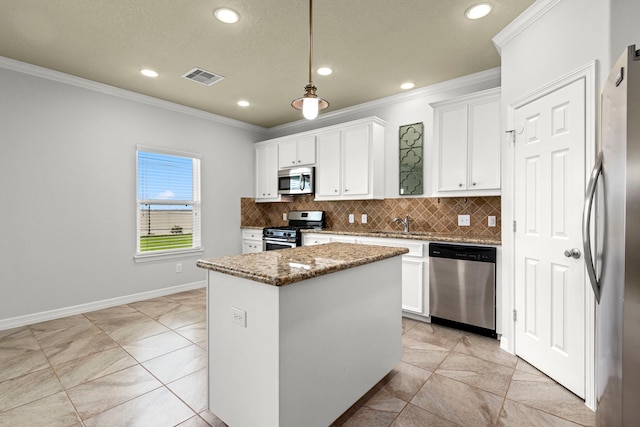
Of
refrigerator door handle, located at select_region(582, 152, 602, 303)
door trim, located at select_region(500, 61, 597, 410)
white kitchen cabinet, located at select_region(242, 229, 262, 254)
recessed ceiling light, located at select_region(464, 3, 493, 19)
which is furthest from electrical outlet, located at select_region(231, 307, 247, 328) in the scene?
white kitchen cabinet, located at select_region(242, 229, 262, 254)

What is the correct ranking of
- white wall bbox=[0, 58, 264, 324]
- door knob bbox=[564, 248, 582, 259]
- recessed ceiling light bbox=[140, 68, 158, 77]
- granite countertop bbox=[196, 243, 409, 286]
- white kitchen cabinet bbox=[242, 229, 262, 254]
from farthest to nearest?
white kitchen cabinet bbox=[242, 229, 262, 254] < recessed ceiling light bbox=[140, 68, 158, 77] < white wall bbox=[0, 58, 264, 324] < door knob bbox=[564, 248, 582, 259] < granite countertop bbox=[196, 243, 409, 286]

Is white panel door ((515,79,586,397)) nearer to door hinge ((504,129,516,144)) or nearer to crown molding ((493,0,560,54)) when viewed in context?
door hinge ((504,129,516,144))

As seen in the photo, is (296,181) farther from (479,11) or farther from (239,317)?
(239,317)

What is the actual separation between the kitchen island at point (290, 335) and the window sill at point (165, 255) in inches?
119

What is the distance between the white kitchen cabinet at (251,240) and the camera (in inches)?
204

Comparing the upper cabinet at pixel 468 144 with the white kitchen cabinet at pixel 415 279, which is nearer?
the upper cabinet at pixel 468 144

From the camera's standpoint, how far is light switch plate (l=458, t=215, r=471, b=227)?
3.55m

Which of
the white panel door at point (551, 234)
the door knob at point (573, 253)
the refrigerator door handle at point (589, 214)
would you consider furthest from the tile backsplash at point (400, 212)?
the refrigerator door handle at point (589, 214)

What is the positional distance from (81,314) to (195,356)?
1994 millimetres

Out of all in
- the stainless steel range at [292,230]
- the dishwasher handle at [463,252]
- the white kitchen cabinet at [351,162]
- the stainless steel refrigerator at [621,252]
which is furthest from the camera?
the stainless steel range at [292,230]

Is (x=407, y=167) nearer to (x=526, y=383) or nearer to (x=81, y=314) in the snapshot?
(x=526, y=383)

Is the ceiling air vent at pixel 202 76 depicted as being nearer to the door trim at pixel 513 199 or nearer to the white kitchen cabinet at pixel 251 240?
the white kitchen cabinet at pixel 251 240

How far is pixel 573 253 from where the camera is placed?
6.59 ft

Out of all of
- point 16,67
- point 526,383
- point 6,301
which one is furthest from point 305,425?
point 16,67
